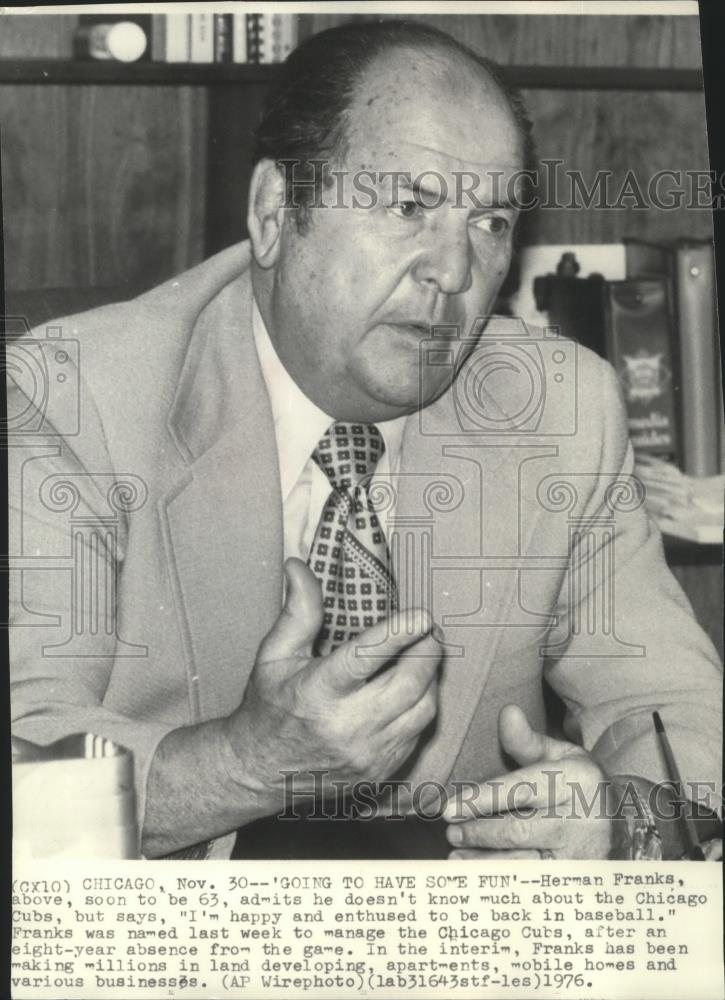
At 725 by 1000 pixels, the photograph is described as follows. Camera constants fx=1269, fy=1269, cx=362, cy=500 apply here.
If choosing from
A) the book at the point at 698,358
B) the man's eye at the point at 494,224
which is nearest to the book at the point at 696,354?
the book at the point at 698,358

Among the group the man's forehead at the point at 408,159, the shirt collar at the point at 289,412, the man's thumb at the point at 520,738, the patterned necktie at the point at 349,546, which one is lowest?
the man's thumb at the point at 520,738

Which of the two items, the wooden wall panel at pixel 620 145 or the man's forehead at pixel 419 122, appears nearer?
the man's forehead at pixel 419 122

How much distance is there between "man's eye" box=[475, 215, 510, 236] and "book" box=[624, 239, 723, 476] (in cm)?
17

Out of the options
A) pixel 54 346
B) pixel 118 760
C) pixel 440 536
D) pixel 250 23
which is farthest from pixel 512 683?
pixel 250 23

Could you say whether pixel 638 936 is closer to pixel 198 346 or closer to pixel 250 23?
pixel 198 346

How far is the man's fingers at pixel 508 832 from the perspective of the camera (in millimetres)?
1102

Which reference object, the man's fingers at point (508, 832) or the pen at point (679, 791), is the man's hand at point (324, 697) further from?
the pen at point (679, 791)

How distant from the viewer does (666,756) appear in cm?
112

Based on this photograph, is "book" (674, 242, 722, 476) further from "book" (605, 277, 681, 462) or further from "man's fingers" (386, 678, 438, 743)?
"man's fingers" (386, 678, 438, 743)

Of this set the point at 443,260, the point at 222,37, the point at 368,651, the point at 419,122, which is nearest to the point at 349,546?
the point at 368,651

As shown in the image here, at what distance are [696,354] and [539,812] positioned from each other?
44 cm

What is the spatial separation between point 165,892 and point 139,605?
0.25 metres

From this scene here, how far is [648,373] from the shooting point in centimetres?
116

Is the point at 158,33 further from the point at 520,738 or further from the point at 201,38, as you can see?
the point at 520,738
